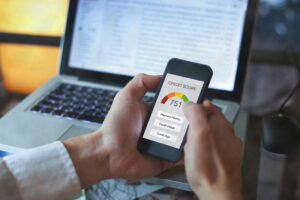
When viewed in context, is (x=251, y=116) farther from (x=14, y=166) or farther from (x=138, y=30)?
(x=14, y=166)

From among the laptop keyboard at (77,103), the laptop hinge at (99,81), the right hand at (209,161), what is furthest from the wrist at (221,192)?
the laptop hinge at (99,81)

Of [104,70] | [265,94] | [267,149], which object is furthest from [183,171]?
[265,94]

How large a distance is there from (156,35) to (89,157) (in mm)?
292

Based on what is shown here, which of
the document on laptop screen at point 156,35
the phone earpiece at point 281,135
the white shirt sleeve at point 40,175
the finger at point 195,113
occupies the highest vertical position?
the document on laptop screen at point 156,35

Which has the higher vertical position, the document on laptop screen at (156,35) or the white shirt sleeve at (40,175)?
the document on laptop screen at (156,35)

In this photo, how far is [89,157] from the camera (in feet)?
1.48

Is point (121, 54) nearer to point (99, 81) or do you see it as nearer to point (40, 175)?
point (99, 81)

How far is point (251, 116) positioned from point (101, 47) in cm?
35

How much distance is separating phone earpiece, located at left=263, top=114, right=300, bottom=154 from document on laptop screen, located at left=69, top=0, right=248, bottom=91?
10cm

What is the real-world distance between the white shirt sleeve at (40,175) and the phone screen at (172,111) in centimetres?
12

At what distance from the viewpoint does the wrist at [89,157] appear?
446 mm

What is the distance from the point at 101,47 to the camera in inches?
25.9

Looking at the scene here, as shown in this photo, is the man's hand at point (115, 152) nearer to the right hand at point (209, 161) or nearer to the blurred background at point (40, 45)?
the right hand at point (209, 161)

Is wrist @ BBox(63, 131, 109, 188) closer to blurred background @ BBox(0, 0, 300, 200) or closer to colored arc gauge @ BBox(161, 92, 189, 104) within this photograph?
colored arc gauge @ BBox(161, 92, 189, 104)
